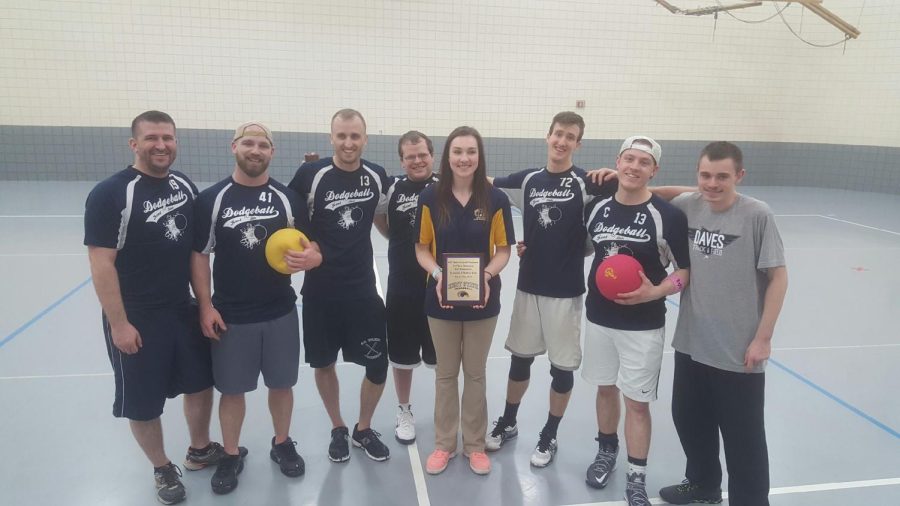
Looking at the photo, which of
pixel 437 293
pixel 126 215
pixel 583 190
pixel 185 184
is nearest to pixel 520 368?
pixel 437 293

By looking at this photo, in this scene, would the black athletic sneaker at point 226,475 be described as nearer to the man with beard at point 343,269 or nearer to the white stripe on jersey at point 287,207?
the man with beard at point 343,269

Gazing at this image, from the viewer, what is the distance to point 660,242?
2.42 meters

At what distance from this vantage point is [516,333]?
2941mm

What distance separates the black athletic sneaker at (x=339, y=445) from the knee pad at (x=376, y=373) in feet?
1.12

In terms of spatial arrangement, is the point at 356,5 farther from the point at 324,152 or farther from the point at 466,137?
the point at 466,137

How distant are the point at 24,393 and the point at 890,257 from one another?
9.65 metres

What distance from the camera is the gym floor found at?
2.69m

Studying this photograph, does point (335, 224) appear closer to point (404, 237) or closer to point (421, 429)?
point (404, 237)

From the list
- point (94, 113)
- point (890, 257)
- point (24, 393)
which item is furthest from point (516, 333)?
point (94, 113)

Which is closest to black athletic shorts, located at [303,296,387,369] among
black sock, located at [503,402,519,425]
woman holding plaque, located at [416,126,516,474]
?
woman holding plaque, located at [416,126,516,474]

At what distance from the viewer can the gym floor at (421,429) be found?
2.69 meters

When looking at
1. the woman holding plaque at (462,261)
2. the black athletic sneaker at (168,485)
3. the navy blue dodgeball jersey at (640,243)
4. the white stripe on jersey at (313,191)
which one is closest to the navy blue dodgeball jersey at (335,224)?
the white stripe on jersey at (313,191)

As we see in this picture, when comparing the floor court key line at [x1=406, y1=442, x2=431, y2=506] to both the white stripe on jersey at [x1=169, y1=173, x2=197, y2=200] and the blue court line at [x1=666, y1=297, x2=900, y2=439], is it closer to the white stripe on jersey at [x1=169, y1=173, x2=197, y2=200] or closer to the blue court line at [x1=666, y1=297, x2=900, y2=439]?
the white stripe on jersey at [x1=169, y1=173, x2=197, y2=200]

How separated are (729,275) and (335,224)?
1899mm
